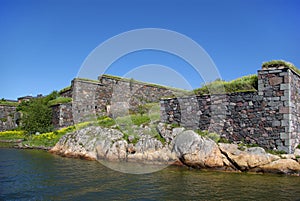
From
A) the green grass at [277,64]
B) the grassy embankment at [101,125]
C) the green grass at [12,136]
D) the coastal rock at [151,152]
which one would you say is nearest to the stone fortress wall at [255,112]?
the green grass at [277,64]

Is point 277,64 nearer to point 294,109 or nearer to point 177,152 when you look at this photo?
point 294,109

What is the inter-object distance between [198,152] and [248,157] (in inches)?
98.8

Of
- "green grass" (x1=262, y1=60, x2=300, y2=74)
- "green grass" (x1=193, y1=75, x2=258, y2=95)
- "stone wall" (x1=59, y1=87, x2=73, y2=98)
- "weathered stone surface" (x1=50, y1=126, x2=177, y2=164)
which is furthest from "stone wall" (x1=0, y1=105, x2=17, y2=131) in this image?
"green grass" (x1=262, y1=60, x2=300, y2=74)

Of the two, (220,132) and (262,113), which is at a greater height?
(262,113)

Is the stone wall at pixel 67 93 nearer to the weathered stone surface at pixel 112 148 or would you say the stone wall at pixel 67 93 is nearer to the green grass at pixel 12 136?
the green grass at pixel 12 136

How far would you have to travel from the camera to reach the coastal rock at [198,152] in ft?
44.0

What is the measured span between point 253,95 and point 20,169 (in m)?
13.1

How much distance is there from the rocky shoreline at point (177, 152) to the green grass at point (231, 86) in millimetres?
3023

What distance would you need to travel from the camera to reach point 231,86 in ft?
50.9

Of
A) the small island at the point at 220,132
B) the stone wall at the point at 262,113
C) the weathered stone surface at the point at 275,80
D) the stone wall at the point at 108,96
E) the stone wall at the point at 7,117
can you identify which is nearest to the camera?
the small island at the point at 220,132

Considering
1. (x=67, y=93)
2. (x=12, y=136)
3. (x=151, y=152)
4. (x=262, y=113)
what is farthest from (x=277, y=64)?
(x=12, y=136)

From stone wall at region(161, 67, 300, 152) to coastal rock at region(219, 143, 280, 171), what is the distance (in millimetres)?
989

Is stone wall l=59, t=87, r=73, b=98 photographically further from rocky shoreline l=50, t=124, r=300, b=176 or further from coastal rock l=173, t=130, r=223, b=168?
coastal rock l=173, t=130, r=223, b=168

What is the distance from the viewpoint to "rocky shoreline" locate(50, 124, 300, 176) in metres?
12.6
